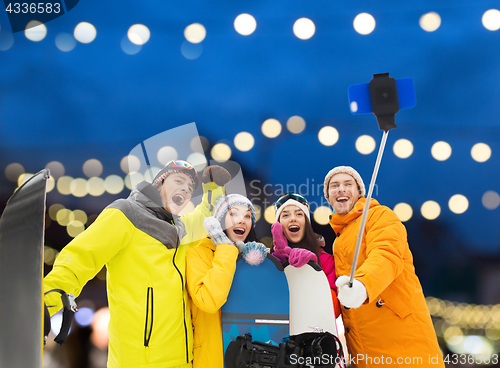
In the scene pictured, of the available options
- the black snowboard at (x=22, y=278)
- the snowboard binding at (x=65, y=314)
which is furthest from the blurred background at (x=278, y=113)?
the black snowboard at (x=22, y=278)

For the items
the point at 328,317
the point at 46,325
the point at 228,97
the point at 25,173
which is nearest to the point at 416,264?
the point at 328,317

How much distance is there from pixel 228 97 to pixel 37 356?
229 cm

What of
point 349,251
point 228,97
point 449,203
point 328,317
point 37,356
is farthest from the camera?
point 228,97

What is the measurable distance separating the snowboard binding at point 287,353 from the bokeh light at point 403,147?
5.95 feet

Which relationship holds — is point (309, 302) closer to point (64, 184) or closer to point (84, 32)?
point (64, 184)

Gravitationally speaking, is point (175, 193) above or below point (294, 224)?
above

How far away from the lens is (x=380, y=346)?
140cm

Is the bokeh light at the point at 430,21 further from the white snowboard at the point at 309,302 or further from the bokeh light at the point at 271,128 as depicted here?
the white snowboard at the point at 309,302

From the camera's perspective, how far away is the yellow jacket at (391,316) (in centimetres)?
137

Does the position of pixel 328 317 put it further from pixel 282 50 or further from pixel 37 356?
pixel 282 50

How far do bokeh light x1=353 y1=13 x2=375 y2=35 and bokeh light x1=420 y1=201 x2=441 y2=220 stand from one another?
1581mm

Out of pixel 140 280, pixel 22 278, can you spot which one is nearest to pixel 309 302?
pixel 140 280

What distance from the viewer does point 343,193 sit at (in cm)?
163

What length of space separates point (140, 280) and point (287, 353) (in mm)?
701
